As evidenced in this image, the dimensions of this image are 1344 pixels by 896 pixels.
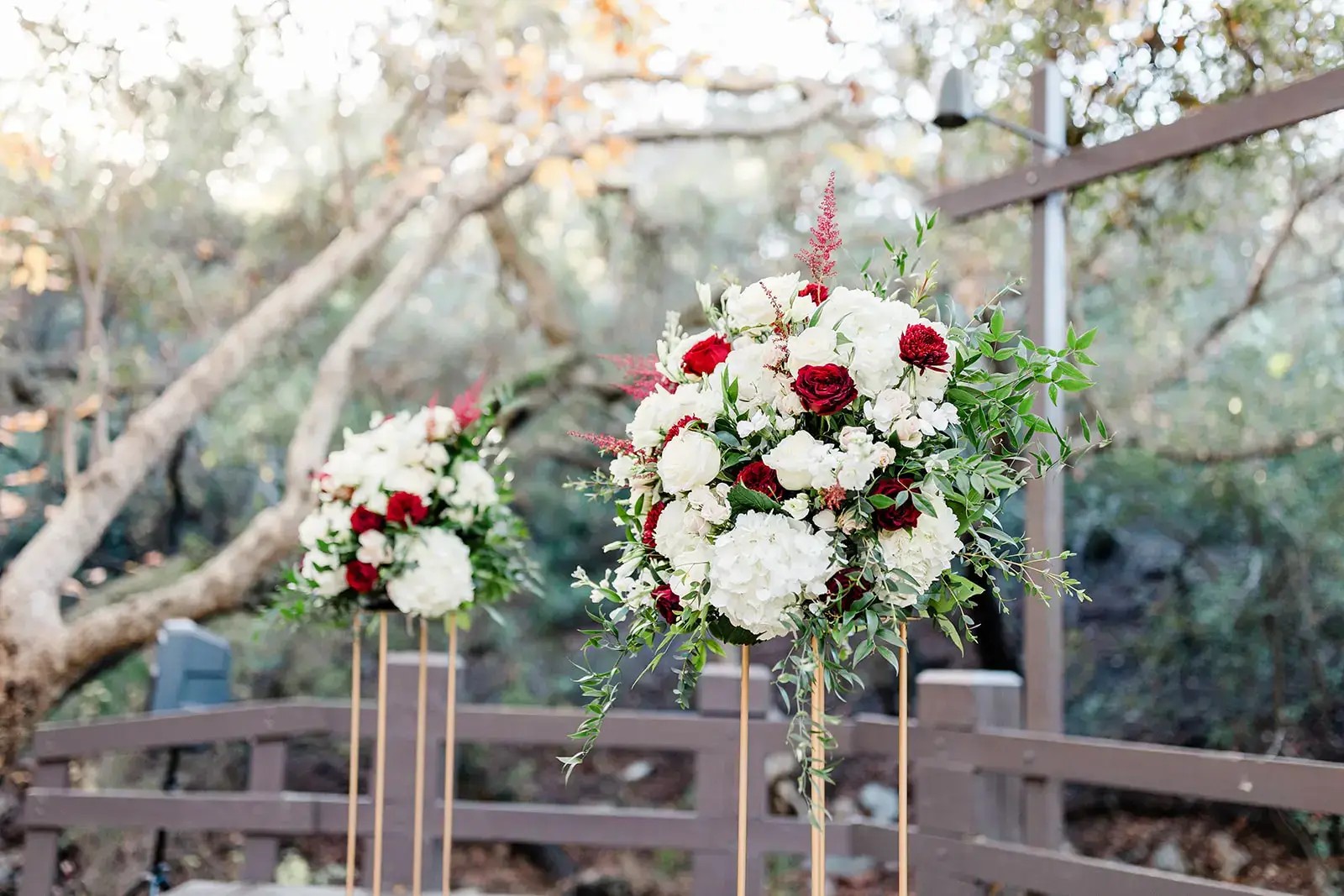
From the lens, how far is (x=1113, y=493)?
22.5 ft

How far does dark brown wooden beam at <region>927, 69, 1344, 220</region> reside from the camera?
3.04 meters

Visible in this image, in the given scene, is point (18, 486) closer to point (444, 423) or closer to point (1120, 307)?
point (444, 423)

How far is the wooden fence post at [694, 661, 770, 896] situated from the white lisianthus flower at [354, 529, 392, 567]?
1262mm

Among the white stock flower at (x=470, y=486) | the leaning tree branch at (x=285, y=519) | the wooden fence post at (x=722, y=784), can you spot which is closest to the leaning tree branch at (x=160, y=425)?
the leaning tree branch at (x=285, y=519)

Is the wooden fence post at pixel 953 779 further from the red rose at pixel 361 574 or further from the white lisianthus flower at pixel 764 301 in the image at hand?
the white lisianthus flower at pixel 764 301

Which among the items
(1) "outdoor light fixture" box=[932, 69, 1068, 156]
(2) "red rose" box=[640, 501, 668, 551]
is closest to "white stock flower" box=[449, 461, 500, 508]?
(2) "red rose" box=[640, 501, 668, 551]

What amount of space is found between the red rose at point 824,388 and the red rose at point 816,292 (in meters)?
0.14

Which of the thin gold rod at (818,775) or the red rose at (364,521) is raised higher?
the red rose at (364,521)

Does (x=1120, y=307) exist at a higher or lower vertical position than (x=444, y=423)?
higher

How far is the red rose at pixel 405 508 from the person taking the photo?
277 centimetres

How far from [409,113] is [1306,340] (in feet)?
16.1

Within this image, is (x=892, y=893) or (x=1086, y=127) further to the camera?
(x=892, y=893)

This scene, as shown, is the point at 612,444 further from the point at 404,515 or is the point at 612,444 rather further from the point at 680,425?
the point at 404,515

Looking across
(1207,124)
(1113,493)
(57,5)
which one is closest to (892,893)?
(1113,493)
